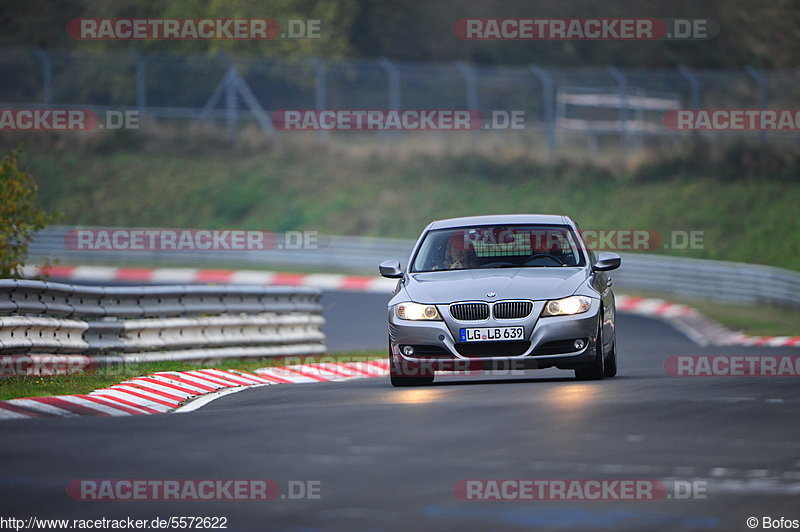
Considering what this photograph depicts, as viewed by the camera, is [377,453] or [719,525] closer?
[719,525]

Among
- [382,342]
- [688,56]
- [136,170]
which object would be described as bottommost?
[382,342]

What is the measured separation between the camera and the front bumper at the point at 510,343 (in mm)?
13391

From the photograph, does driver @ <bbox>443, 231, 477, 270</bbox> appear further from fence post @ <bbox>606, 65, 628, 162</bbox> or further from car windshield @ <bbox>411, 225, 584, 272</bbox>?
fence post @ <bbox>606, 65, 628, 162</bbox>

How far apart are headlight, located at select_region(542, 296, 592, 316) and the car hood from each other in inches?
2.1

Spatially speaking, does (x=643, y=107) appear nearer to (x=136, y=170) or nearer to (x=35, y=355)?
(x=136, y=170)

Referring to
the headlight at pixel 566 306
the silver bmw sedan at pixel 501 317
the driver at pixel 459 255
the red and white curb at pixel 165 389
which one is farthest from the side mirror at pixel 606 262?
the red and white curb at pixel 165 389

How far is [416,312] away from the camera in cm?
1363

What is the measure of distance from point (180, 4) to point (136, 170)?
9.55 meters

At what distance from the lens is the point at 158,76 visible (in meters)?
47.5

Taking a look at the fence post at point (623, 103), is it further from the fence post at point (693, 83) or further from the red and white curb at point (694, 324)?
the red and white curb at point (694, 324)

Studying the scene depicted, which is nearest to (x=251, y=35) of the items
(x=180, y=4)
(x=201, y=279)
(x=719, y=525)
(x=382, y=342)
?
(x=180, y=4)

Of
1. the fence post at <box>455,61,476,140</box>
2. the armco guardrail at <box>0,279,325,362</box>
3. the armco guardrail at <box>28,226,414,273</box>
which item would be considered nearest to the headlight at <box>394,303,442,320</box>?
the armco guardrail at <box>0,279,325,362</box>

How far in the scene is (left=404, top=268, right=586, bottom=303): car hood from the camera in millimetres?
13508

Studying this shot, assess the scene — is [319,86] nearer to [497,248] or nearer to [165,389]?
[497,248]
